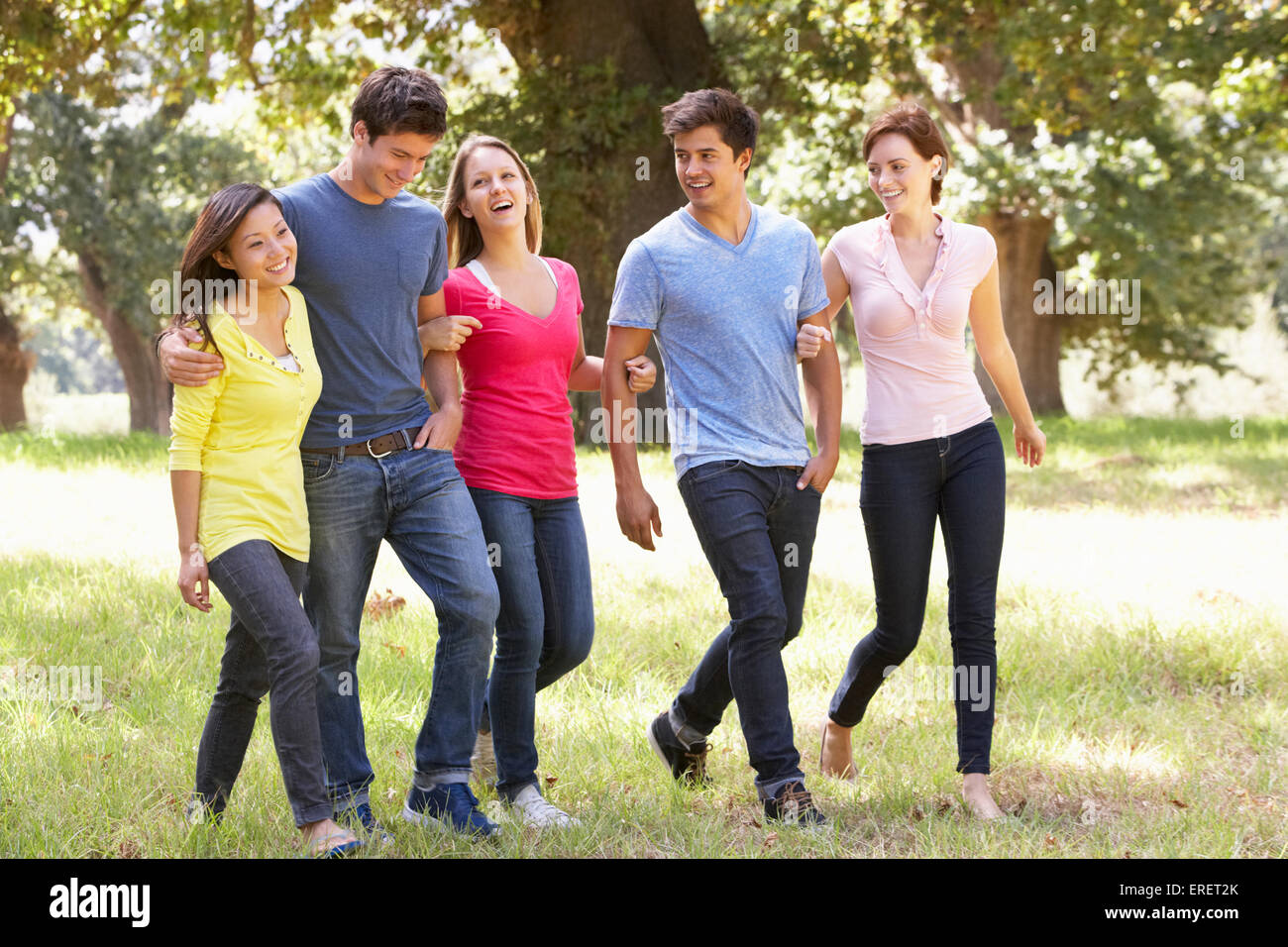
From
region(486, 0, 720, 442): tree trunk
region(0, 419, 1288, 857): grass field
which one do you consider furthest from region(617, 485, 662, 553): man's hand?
region(486, 0, 720, 442): tree trunk

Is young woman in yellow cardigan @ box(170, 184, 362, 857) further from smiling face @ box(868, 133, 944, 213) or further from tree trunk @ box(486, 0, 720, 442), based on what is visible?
tree trunk @ box(486, 0, 720, 442)

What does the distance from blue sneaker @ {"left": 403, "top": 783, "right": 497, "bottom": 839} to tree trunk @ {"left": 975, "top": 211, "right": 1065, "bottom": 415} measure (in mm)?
19534

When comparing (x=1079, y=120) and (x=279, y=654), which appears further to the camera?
(x=1079, y=120)

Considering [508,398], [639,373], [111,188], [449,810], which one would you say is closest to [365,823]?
[449,810]

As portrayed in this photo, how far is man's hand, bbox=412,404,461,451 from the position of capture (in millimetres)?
3961

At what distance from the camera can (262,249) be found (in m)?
3.68

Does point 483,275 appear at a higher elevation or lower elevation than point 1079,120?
lower

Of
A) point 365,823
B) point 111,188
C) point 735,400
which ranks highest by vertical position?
point 111,188

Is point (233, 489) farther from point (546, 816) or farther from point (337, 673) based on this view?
point (546, 816)

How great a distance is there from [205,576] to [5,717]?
84.1 inches

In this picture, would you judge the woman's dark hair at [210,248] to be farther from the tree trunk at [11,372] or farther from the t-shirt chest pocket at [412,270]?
the tree trunk at [11,372]

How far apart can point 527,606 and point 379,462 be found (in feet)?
2.17

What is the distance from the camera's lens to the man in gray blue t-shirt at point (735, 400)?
411 cm

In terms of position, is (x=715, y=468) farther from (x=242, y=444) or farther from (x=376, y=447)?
(x=242, y=444)
